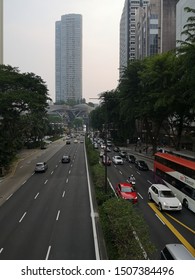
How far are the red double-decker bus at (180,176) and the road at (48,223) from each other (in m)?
7.56

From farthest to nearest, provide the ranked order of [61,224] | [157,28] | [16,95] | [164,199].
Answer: [157,28] < [16,95] < [164,199] < [61,224]

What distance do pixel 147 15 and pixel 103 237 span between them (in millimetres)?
121345

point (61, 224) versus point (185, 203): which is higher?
point (185, 203)

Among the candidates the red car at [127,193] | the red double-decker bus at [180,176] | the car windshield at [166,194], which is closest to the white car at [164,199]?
the car windshield at [166,194]

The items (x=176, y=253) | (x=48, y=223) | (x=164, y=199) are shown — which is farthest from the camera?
(x=164, y=199)

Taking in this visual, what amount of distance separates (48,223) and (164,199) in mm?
8985

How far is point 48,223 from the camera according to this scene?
22.2m

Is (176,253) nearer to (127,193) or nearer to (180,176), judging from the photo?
(127,193)

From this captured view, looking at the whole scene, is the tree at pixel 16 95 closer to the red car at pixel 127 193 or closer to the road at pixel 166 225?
the red car at pixel 127 193

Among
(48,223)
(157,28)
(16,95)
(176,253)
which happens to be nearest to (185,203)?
(48,223)

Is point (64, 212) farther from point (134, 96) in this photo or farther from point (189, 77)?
point (134, 96)

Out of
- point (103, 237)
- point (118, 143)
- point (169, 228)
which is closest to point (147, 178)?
point (169, 228)

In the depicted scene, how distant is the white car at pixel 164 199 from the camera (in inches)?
981

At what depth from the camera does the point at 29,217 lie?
23797mm
